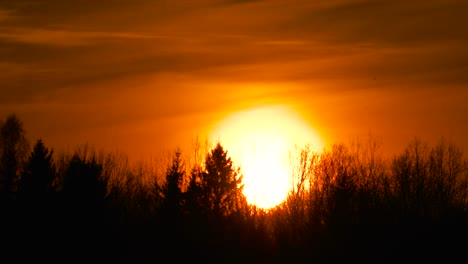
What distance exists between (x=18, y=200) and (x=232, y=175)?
18636mm

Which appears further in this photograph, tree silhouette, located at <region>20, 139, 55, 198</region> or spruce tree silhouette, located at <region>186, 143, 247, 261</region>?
tree silhouette, located at <region>20, 139, 55, 198</region>

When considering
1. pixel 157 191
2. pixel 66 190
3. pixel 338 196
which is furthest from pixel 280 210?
pixel 66 190

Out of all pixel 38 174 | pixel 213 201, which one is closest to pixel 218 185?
pixel 213 201

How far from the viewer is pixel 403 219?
54719 millimetres

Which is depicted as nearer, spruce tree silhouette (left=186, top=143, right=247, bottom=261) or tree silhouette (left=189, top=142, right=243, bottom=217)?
spruce tree silhouette (left=186, top=143, right=247, bottom=261)

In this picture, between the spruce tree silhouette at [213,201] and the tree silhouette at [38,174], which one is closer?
the spruce tree silhouette at [213,201]

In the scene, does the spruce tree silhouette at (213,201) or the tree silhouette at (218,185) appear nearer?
the spruce tree silhouette at (213,201)

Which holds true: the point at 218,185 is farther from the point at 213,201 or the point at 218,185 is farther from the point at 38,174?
the point at 38,174

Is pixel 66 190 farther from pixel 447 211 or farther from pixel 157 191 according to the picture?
pixel 447 211

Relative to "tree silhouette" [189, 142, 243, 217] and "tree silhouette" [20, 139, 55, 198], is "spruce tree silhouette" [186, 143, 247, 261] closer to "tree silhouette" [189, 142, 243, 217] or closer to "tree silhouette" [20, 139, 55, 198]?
"tree silhouette" [189, 142, 243, 217]

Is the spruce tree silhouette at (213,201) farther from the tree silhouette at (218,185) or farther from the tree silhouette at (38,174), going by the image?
the tree silhouette at (38,174)

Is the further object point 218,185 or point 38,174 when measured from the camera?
point 218,185

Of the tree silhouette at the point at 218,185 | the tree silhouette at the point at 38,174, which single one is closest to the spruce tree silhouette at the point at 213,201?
the tree silhouette at the point at 218,185

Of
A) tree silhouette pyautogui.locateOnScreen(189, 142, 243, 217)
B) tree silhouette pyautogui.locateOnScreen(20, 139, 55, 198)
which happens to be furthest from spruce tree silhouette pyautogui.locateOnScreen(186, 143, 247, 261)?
tree silhouette pyautogui.locateOnScreen(20, 139, 55, 198)
